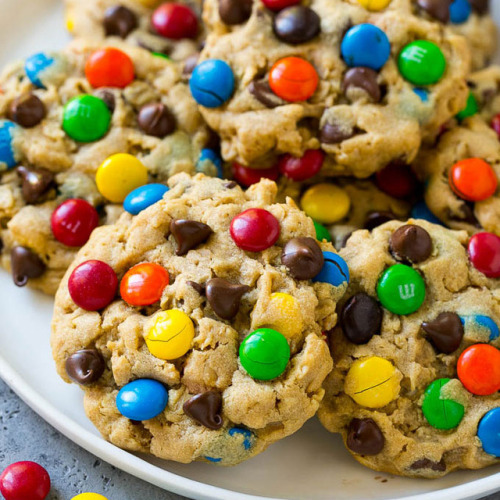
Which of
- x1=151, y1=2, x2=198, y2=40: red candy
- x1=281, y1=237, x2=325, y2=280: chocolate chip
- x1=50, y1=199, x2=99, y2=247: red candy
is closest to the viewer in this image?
x1=281, y1=237, x2=325, y2=280: chocolate chip

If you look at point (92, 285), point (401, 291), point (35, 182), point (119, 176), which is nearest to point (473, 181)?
point (401, 291)

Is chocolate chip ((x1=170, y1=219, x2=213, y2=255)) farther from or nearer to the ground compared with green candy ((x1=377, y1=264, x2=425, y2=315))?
farther from the ground

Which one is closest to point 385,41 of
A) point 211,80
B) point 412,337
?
point 211,80

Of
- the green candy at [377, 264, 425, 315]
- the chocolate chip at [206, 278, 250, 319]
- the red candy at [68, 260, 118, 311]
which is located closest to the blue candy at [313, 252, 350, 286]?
the green candy at [377, 264, 425, 315]

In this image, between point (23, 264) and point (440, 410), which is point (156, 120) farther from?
point (440, 410)

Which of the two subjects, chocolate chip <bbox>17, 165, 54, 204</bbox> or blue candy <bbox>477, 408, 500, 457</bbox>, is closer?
blue candy <bbox>477, 408, 500, 457</bbox>

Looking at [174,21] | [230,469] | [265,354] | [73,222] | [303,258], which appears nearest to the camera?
[265,354]

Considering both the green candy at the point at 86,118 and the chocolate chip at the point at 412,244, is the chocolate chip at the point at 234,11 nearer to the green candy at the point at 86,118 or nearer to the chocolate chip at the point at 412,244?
the green candy at the point at 86,118

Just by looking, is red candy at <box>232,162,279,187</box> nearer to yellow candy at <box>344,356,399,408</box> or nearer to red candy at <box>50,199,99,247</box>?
red candy at <box>50,199,99,247</box>
